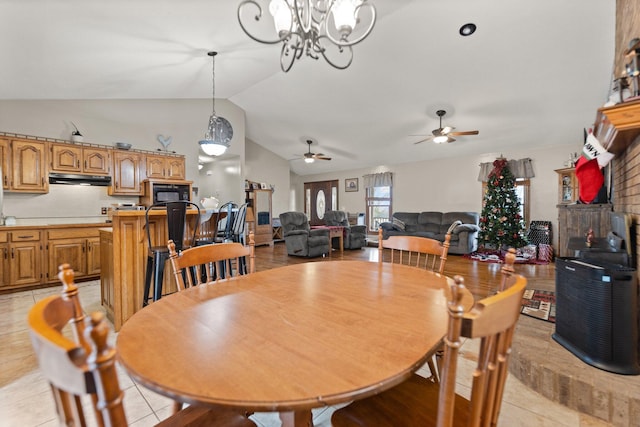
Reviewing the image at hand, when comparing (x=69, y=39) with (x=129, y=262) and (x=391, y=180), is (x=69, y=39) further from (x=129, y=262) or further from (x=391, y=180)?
(x=391, y=180)

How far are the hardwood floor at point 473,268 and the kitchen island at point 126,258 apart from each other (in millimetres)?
2431

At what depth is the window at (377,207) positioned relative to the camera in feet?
27.7

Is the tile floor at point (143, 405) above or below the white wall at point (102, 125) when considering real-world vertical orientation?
below

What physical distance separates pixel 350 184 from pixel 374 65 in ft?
16.6

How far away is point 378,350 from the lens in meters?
0.76

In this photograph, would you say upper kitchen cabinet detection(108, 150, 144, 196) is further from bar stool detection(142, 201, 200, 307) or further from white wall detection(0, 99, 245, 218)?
bar stool detection(142, 201, 200, 307)

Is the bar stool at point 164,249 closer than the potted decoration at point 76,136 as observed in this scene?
Yes

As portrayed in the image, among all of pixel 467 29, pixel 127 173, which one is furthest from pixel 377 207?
pixel 127 173

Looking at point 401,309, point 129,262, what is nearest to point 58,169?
point 129,262

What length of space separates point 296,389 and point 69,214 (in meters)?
5.30

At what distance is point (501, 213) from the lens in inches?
231

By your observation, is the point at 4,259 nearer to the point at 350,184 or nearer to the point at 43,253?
the point at 43,253

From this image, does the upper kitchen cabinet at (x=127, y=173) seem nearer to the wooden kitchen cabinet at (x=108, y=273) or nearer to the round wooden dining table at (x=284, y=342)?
the wooden kitchen cabinet at (x=108, y=273)

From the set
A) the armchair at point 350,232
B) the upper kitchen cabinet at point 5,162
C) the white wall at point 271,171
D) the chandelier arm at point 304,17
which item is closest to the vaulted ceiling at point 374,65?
the upper kitchen cabinet at point 5,162
